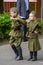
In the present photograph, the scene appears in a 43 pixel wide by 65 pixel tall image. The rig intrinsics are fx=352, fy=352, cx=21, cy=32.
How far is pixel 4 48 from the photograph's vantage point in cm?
1184

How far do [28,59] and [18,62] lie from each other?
359mm

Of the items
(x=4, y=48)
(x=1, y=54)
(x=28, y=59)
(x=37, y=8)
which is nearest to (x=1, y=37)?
(x=4, y=48)

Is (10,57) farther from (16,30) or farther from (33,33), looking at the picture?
(33,33)

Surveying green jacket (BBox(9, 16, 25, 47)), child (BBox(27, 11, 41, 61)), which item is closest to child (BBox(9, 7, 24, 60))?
green jacket (BBox(9, 16, 25, 47))

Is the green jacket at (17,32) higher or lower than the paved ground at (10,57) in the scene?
higher

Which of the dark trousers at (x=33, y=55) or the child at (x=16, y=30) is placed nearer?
the child at (x=16, y=30)

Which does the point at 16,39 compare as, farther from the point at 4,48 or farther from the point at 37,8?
the point at 37,8

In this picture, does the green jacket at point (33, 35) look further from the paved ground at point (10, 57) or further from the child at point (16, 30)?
the paved ground at point (10, 57)

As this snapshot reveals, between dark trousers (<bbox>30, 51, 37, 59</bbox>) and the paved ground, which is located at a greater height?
dark trousers (<bbox>30, 51, 37, 59</bbox>)

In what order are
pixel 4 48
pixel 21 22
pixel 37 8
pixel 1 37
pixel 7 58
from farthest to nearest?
pixel 37 8, pixel 1 37, pixel 4 48, pixel 7 58, pixel 21 22

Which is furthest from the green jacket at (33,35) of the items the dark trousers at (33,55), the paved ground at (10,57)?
the paved ground at (10,57)

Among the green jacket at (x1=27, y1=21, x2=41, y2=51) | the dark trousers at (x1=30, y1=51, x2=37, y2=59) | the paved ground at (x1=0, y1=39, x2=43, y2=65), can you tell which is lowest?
the paved ground at (x1=0, y1=39, x2=43, y2=65)

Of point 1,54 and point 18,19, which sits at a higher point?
point 18,19

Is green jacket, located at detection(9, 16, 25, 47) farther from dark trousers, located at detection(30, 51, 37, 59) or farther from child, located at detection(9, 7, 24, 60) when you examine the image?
dark trousers, located at detection(30, 51, 37, 59)
